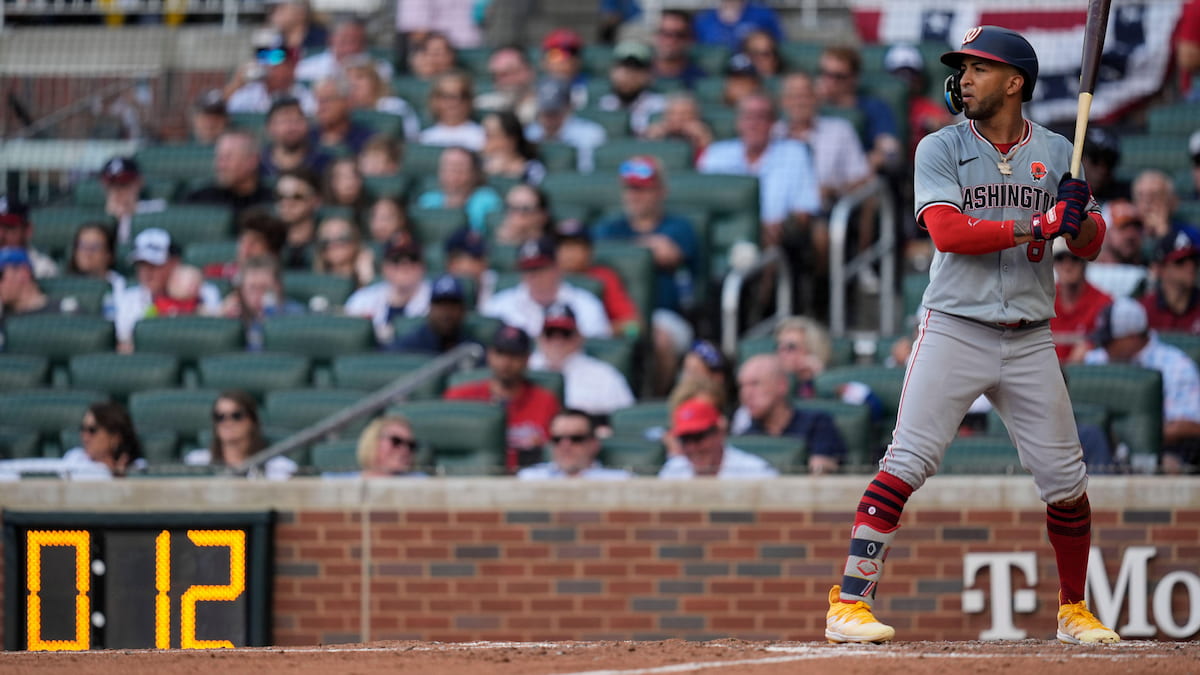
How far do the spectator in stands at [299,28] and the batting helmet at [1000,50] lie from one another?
29.1 ft

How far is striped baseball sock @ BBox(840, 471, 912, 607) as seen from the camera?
507cm

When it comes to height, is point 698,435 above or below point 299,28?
below

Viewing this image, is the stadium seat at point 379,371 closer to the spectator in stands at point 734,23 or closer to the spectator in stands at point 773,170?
the spectator in stands at point 773,170

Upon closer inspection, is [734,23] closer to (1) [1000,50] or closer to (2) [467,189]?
(2) [467,189]

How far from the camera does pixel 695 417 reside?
745 centimetres

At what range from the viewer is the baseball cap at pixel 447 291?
883 centimetres

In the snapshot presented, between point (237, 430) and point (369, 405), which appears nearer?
point (237, 430)

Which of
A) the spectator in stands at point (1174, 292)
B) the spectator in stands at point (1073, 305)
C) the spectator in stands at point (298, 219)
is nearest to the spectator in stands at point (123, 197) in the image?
the spectator in stands at point (298, 219)

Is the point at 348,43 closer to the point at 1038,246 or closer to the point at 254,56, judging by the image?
the point at 254,56

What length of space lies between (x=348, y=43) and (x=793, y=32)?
339 centimetres

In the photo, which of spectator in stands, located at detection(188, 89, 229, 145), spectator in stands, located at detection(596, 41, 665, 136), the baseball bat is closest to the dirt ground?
the baseball bat

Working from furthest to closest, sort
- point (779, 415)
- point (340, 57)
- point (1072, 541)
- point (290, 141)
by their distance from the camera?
point (340, 57) < point (290, 141) < point (779, 415) < point (1072, 541)

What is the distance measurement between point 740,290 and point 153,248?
10.6ft

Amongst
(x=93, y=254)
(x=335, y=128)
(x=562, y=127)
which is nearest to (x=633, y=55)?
(x=562, y=127)
